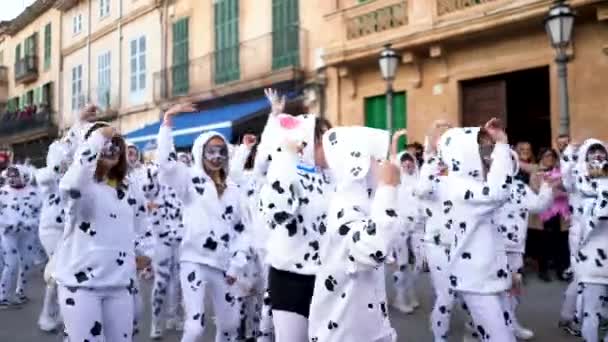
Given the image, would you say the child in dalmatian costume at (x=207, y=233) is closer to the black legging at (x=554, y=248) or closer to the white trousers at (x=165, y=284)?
the white trousers at (x=165, y=284)

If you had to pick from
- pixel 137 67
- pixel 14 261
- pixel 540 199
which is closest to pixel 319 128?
pixel 540 199

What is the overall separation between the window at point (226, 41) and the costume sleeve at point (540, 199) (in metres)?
14.0

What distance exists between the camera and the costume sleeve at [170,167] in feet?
18.5

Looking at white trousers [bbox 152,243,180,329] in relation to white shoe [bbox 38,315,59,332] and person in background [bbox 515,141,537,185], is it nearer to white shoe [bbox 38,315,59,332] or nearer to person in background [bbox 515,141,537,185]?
white shoe [bbox 38,315,59,332]

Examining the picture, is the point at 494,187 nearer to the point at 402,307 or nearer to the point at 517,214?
the point at 517,214

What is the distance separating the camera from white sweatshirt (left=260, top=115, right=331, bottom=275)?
4.27 meters

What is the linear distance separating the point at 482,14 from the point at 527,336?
7.45m

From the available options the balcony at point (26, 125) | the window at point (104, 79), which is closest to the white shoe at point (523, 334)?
the window at point (104, 79)

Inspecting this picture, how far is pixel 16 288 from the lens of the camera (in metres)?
10.9

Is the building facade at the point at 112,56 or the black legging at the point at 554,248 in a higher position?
the building facade at the point at 112,56

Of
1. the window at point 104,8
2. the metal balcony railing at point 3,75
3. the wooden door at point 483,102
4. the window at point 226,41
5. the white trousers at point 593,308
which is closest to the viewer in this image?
the white trousers at point 593,308

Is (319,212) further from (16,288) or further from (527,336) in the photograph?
(16,288)

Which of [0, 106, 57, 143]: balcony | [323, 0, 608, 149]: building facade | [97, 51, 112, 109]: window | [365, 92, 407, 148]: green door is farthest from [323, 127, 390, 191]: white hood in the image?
[0, 106, 57, 143]: balcony

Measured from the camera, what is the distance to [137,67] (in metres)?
26.8
